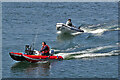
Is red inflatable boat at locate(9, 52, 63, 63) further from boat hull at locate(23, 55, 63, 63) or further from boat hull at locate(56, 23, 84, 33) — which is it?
boat hull at locate(56, 23, 84, 33)

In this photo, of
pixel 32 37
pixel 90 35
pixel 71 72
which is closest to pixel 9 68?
pixel 71 72

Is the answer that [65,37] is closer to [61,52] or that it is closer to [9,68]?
[61,52]

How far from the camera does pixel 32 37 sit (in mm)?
34000

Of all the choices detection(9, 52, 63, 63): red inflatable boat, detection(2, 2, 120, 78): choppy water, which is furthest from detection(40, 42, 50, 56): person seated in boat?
detection(2, 2, 120, 78): choppy water

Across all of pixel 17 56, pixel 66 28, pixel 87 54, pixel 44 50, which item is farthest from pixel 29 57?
pixel 66 28

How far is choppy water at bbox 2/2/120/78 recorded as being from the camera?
74.8 feet

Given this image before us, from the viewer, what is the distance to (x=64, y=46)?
1181 inches

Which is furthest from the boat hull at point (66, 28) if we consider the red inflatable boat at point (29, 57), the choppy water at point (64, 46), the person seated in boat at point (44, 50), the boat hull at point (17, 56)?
the boat hull at point (17, 56)

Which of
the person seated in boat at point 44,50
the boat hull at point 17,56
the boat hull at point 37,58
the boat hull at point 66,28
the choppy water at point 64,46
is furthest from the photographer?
the boat hull at point 66,28

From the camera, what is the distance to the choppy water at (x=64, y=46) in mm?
22812

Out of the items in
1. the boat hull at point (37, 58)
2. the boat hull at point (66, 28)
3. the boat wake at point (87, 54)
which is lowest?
the boat hull at point (37, 58)

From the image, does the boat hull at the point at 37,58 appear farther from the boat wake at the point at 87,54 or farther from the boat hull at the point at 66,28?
the boat hull at the point at 66,28

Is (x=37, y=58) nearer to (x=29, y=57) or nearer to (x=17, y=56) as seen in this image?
(x=29, y=57)

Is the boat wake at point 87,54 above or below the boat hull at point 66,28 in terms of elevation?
below
